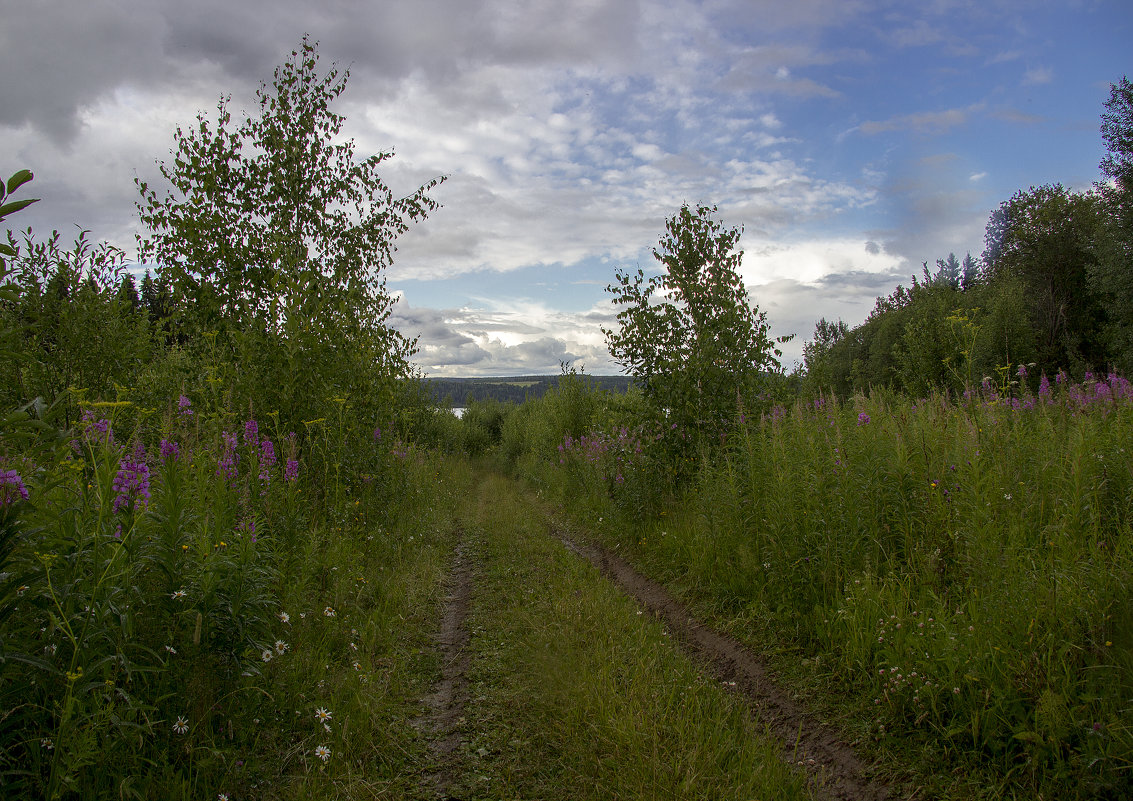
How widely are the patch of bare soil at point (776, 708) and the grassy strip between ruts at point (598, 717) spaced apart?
18 centimetres

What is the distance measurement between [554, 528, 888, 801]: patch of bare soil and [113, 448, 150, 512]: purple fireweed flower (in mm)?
3753

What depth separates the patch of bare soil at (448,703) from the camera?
2959 millimetres

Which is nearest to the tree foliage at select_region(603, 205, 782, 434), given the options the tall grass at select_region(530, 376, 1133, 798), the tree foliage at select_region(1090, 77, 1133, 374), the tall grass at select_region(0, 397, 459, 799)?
the tall grass at select_region(530, 376, 1133, 798)

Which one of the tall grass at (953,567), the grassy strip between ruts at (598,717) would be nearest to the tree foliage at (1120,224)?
the tall grass at (953,567)

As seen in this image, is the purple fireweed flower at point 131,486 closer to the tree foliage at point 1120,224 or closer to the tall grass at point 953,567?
the tall grass at point 953,567

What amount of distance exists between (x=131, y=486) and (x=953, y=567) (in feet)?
17.9

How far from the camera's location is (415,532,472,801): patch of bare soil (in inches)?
116

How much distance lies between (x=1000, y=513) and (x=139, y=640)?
5.77m

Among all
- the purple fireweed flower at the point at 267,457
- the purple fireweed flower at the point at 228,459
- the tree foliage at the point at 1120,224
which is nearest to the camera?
the purple fireweed flower at the point at 228,459

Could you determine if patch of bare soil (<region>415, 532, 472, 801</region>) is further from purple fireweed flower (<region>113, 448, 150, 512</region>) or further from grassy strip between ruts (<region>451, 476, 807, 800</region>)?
purple fireweed flower (<region>113, 448, 150, 512</region>)

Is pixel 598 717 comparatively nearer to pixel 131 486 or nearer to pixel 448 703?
pixel 448 703

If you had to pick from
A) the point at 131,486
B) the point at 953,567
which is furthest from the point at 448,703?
the point at 953,567

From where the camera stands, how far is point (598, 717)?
10.8 ft

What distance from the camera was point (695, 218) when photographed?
26.8ft
